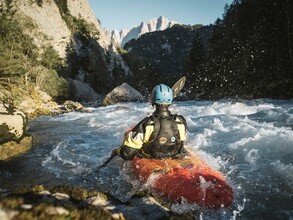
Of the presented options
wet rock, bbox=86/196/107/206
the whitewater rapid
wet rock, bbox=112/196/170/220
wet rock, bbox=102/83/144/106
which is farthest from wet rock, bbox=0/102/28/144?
wet rock, bbox=102/83/144/106

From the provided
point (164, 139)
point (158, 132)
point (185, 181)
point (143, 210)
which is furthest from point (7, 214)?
point (164, 139)

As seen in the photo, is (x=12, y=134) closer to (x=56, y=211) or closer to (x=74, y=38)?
(x=56, y=211)

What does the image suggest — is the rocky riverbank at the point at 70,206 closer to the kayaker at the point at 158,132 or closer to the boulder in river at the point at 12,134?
the kayaker at the point at 158,132

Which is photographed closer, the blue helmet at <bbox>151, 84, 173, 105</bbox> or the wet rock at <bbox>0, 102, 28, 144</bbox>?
the blue helmet at <bbox>151, 84, 173, 105</bbox>

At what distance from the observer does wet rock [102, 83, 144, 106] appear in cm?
2455

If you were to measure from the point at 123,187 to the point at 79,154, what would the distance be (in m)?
2.91

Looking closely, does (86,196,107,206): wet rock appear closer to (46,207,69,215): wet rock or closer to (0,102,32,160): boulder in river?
(46,207,69,215): wet rock

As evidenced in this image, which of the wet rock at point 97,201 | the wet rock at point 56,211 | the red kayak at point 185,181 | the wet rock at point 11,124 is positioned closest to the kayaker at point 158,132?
the red kayak at point 185,181

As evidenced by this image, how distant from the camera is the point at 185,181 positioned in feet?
14.2

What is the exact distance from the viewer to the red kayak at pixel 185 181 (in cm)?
397

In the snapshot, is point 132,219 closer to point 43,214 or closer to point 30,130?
point 43,214

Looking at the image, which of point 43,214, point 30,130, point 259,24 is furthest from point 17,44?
point 259,24

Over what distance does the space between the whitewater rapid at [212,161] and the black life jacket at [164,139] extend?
0.67 m

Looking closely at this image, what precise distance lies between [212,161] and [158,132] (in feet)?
8.29
